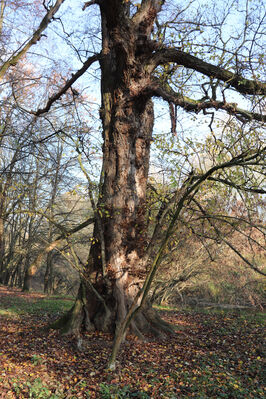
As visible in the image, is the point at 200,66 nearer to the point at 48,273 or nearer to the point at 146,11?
the point at 146,11

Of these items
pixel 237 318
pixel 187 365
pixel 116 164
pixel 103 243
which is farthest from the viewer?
pixel 237 318

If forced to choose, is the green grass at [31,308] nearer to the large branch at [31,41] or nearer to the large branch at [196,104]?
the large branch at [31,41]

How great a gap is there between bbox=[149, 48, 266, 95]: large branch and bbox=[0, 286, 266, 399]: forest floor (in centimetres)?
465

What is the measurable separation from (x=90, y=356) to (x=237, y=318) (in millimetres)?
4595

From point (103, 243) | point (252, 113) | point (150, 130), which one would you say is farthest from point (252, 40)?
point (103, 243)

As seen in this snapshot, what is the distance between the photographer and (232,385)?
14.1 ft

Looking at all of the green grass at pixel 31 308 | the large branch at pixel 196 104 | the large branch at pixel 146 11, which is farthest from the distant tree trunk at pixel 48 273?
the large branch at pixel 146 11

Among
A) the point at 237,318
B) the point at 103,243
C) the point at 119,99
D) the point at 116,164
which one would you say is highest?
the point at 119,99

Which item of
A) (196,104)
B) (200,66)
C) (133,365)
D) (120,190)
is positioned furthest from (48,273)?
(200,66)

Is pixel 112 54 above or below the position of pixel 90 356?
above

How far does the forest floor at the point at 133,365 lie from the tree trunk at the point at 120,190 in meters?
0.50

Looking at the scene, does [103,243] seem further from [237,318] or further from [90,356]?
[237,318]

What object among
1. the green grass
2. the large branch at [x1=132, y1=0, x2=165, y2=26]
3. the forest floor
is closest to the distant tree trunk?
the green grass

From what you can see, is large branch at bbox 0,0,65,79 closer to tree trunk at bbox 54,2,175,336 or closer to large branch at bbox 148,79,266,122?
tree trunk at bbox 54,2,175,336
